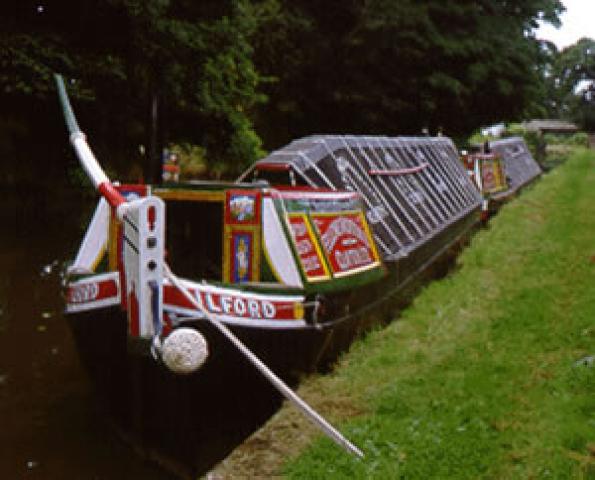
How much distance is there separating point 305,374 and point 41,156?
1376cm

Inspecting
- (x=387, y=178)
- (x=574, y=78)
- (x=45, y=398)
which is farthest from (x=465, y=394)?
(x=574, y=78)

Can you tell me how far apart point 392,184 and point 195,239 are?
3.80 m

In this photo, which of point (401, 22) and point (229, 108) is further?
point (401, 22)

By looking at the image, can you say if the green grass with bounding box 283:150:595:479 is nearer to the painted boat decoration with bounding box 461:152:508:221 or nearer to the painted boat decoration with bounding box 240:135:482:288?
the painted boat decoration with bounding box 240:135:482:288

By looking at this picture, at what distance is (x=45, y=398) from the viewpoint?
6.97m

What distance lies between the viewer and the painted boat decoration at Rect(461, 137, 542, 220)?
1712cm

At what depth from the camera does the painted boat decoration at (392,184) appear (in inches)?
340

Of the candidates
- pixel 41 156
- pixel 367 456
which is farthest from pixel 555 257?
pixel 41 156

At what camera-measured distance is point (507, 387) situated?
229 inches

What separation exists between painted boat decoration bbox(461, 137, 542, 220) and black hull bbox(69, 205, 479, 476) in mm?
10650

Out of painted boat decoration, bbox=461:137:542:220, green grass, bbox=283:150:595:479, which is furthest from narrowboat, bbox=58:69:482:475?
painted boat decoration, bbox=461:137:542:220

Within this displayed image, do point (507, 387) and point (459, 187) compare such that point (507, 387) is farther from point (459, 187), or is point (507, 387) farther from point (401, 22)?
point (401, 22)

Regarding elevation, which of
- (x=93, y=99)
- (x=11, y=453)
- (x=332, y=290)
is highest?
(x=93, y=99)

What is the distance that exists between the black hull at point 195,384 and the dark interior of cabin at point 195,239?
1556mm
